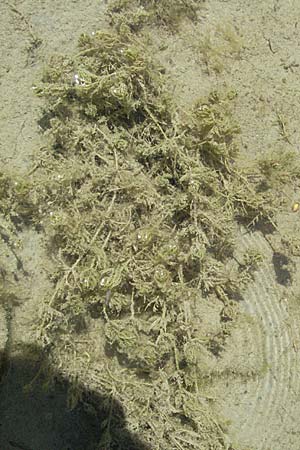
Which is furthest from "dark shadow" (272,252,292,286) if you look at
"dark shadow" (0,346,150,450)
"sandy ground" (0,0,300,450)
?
"dark shadow" (0,346,150,450)

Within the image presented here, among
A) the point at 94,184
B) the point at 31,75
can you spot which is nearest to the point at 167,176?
the point at 94,184

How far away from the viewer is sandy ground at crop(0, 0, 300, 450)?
3.28m

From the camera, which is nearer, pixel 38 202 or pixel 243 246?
pixel 38 202

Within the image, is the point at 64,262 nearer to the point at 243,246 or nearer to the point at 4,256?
the point at 4,256

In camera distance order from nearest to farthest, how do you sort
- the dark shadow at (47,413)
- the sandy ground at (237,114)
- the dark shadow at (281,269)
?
the dark shadow at (47,413) → the sandy ground at (237,114) → the dark shadow at (281,269)

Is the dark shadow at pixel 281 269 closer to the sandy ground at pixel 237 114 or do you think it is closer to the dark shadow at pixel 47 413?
the sandy ground at pixel 237 114

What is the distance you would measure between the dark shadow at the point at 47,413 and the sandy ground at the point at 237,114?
0.02 metres

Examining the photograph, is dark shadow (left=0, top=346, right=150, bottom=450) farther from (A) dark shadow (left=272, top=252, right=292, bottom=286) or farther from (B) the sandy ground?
(A) dark shadow (left=272, top=252, right=292, bottom=286)

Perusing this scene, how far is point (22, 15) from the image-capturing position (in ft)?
10.9

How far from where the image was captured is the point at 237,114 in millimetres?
3506

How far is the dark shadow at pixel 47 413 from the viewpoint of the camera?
3.17 m

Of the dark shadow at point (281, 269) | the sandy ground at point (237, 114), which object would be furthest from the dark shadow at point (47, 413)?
the dark shadow at point (281, 269)

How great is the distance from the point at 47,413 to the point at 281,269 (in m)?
1.81

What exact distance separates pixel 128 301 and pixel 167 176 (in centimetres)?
84
